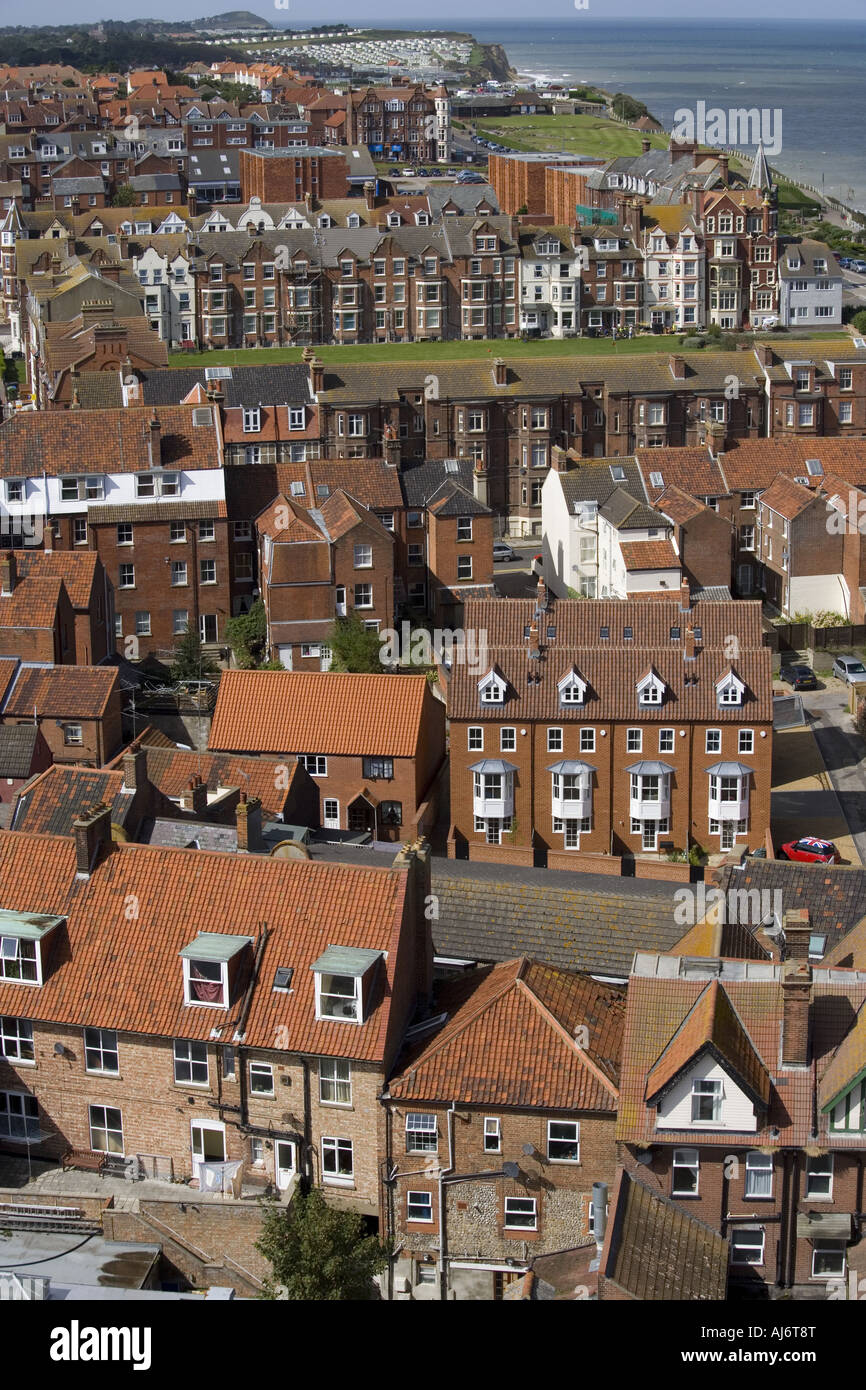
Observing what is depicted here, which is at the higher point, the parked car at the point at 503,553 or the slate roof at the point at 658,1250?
the slate roof at the point at 658,1250

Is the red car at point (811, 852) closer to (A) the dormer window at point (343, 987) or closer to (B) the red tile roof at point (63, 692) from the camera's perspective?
(B) the red tile roof at point (63, 692)

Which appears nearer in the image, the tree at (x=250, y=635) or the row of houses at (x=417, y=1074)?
the row of houses at (x=417, y=1074)

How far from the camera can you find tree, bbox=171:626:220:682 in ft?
198

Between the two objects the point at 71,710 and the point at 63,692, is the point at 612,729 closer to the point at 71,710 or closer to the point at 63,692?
the point at 71,710

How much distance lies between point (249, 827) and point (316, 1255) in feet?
40.9

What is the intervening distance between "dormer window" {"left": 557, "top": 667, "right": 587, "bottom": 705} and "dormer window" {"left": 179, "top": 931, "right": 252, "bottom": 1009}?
20.3 m

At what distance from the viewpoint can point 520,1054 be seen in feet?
97.6

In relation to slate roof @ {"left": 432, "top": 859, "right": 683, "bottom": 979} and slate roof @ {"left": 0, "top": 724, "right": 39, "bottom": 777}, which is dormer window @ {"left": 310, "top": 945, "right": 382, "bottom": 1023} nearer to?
slate roof @ {"left": 432, "top": 859, "right": 683, "bottom": 979}

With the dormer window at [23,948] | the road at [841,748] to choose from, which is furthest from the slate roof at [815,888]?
the dormer window at [23,948]

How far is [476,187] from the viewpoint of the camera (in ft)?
427

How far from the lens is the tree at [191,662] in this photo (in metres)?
60.5

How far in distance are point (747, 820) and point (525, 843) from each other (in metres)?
6.18

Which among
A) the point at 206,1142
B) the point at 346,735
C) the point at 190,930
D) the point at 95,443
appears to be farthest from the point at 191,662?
the point at 206,1142

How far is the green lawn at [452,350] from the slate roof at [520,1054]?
78371 millimetres
